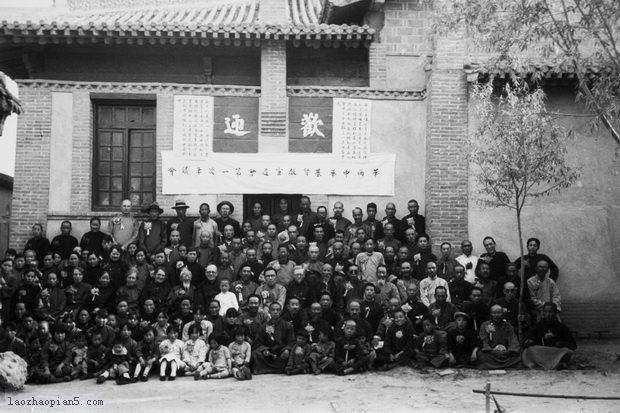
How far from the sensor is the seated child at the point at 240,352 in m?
10.1

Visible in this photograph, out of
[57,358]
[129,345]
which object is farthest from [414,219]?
[57,358]

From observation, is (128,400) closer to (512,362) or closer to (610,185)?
(512,362)

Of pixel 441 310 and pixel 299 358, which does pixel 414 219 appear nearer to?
pixel 441 310

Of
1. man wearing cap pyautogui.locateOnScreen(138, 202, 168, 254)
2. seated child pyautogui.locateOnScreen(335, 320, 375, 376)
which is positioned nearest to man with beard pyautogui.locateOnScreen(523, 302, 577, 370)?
seated child pyautogui.locateOnScreen(335, 320, 375, 376)

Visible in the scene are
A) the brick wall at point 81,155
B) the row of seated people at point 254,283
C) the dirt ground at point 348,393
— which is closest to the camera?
the dirt ground at point 348,393

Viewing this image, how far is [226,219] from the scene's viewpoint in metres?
13.0

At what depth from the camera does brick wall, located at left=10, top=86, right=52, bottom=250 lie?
13.4m

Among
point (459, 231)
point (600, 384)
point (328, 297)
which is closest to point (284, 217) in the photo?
point (328, 297)

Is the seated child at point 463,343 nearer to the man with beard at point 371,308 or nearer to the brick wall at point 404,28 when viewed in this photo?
the man with beard at point 371,308

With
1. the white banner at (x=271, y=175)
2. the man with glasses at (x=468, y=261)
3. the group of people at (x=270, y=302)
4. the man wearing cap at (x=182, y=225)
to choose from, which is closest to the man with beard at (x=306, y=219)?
the group of people at (x=270, y=302)

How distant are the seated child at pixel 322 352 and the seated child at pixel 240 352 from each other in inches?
34.0

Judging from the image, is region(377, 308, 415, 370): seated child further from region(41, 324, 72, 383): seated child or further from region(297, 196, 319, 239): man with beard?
region(41, 324, 72, 383): seated child

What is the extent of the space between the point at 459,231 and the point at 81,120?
6.97 m

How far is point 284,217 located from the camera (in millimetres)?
12656
